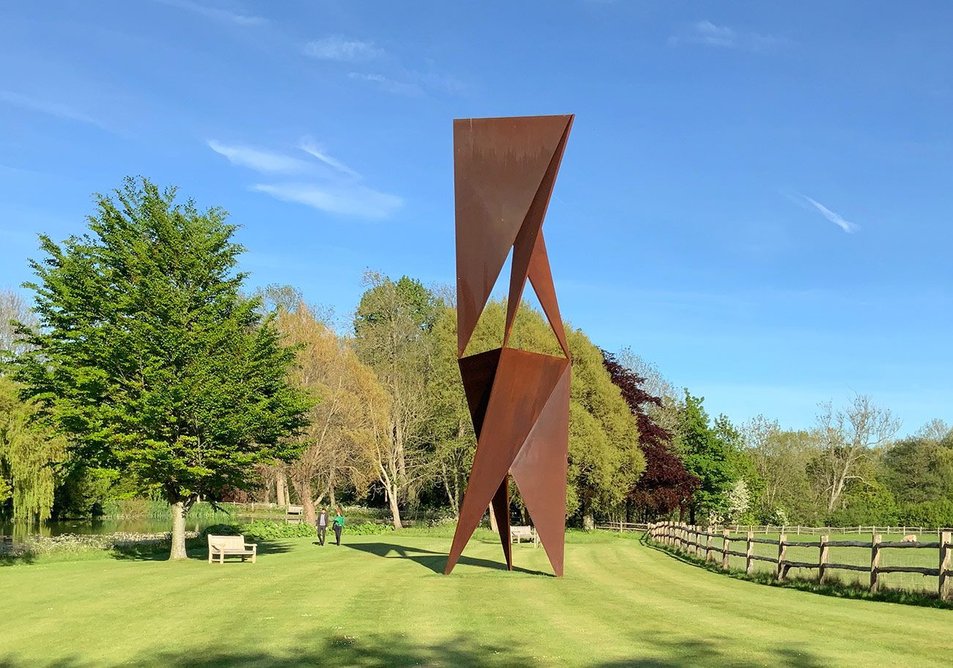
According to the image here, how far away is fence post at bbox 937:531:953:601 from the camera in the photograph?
12359mm

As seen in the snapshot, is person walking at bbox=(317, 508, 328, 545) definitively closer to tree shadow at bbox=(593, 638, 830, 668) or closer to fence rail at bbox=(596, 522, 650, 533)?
tree shadow at bbox=(593, 638, 830, 668)

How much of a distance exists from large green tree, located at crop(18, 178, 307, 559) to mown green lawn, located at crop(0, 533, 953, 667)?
4307 mm

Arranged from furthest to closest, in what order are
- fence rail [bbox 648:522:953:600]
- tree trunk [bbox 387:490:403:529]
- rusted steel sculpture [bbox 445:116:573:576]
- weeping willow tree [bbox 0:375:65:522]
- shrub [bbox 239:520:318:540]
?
tree trunk [bbox 387:490:403:529] → shrub [bbox 239:520:318:540] → weeping willow tree [bbox 0:375:65:522] → rusted steel sculpture [bbox 445:116:573:576] → fence rail [bbox 648:522:953:600]

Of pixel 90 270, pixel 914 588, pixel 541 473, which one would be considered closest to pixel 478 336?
pixel 90 270

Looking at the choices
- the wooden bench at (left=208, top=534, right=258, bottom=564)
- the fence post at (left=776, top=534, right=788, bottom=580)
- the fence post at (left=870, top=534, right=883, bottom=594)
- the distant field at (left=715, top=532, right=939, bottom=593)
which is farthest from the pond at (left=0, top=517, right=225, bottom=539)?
the fence post at (left=870, top=534, right=883, bottom=594)

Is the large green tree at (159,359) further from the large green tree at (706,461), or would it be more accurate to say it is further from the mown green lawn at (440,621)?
the large green tree at (706,461)

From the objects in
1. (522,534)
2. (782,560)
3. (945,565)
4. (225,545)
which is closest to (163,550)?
(225,545)

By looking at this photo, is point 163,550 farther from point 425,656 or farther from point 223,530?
point 425,656

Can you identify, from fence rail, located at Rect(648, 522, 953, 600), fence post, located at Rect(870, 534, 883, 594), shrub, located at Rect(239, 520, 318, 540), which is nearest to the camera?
fence rail, located at Rect(648, 522, 953, 600)

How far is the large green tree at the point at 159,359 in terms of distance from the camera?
21438 millimetres

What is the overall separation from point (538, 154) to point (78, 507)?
3672 centimetres

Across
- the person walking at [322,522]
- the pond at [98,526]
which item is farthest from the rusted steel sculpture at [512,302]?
the pond at [98,526]

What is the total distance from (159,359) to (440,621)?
1382cm

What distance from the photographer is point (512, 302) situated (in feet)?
54.5
